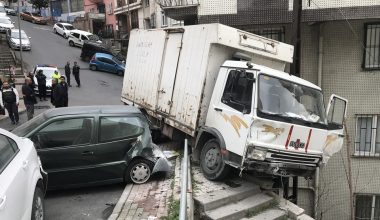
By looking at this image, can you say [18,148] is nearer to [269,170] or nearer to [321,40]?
[269,170]

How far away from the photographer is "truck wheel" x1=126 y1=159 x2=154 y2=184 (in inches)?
312

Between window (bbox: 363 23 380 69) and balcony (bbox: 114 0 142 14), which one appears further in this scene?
balcony (bbox: 114 0 142 14)

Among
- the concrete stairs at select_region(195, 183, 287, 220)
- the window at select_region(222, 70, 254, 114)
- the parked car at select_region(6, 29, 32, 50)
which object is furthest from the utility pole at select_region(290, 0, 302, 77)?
the parked car at select_region(6, 29, 32, 50)

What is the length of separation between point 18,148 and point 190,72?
15.3 feet

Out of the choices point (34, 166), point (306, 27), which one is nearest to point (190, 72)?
point (34, 166)

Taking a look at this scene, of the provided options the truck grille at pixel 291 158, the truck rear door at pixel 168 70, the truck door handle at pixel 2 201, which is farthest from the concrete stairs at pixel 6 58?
the truck door handle at pixel 2 201

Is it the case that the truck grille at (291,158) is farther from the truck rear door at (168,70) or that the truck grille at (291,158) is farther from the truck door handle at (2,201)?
the truck door handle at (2,201)

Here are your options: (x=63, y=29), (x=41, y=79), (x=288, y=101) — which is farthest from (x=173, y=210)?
(x=63, y=29)

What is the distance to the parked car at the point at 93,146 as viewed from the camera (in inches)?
287

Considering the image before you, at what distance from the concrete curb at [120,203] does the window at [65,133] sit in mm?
1218

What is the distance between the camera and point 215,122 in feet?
27.0

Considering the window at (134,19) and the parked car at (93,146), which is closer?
the parked car at (93,146)

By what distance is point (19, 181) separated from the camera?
4.62 metres

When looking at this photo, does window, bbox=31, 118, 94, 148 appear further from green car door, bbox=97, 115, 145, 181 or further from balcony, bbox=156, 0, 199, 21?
balcony, bbox=156, 0, 199, 21
